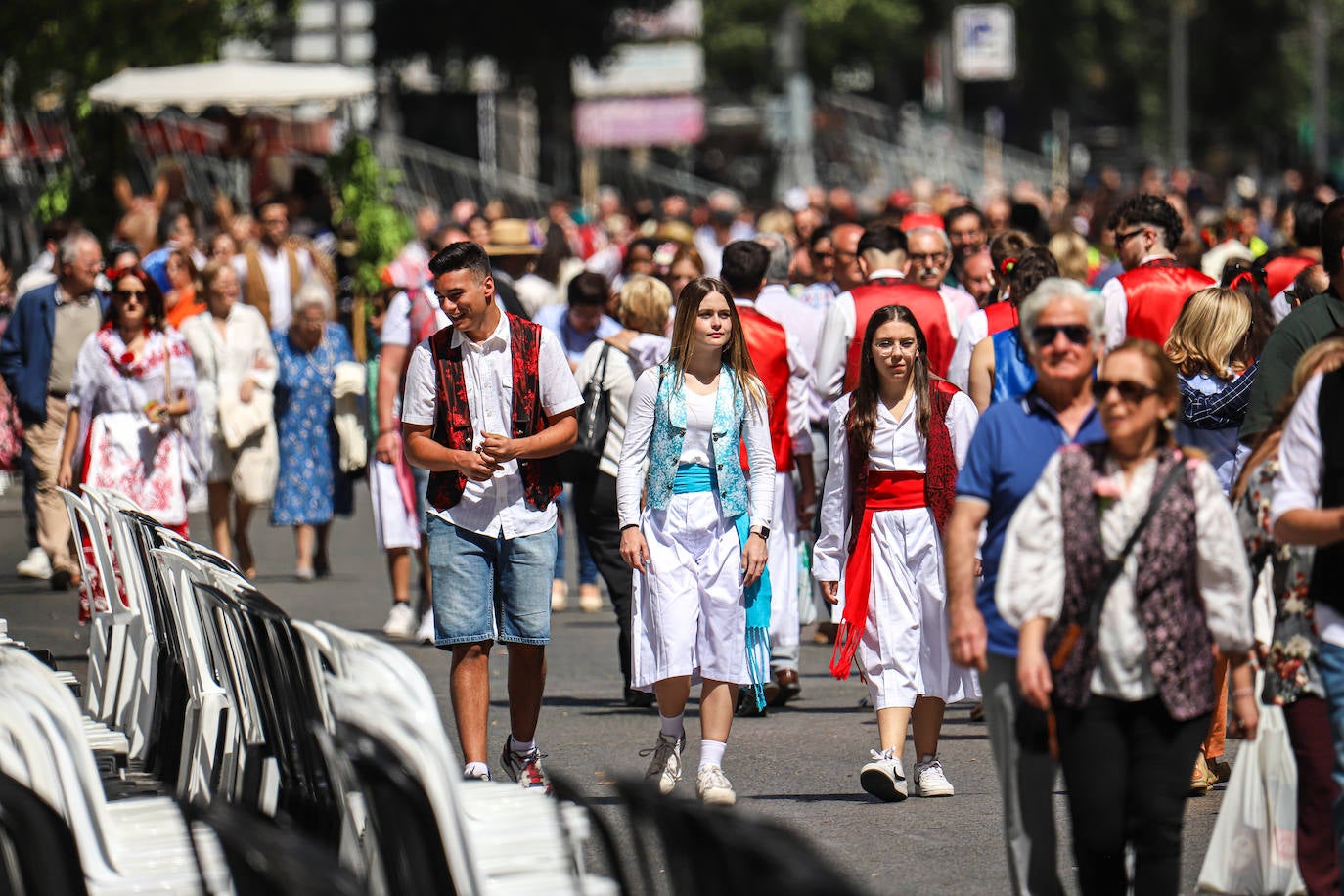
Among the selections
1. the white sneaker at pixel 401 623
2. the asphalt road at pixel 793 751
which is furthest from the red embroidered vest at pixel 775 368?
the white sneaker at pixel 401 623

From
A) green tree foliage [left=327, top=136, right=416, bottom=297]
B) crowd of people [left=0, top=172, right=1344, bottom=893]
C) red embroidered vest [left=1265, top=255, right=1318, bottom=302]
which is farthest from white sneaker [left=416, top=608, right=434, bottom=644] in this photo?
green tree foliage [left=327, top=136, right=416, bottom=297]

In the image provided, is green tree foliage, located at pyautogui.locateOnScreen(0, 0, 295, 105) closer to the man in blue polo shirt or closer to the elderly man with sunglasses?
the elderly man with sunglasses

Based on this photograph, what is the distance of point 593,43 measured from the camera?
40.4 meters

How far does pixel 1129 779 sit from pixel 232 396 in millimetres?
9049

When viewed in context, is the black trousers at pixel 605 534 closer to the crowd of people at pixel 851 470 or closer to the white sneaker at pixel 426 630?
the crowd of people at pixel 851 470

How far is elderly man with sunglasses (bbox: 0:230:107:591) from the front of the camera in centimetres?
1311

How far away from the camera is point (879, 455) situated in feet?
25.9

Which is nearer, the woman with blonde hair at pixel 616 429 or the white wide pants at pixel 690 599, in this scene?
the white wide pants at pixel 690 599

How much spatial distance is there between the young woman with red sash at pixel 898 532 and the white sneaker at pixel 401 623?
14.3 feet

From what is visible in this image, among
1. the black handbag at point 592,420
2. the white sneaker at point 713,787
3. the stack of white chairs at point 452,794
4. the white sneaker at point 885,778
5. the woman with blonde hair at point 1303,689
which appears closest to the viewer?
the stack of white chairs at point 452,794

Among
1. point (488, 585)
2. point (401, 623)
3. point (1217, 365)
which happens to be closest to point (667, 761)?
point (488, 585)

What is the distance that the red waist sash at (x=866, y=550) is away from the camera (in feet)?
26.0

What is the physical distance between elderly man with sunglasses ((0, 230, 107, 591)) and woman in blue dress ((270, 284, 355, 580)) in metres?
1.15

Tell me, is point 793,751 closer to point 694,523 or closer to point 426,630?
point 694,523
